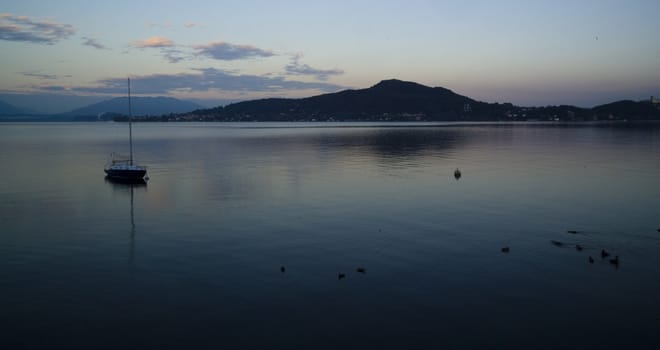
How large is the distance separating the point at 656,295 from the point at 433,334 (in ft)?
34.9

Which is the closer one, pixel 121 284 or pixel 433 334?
pixel 433 334

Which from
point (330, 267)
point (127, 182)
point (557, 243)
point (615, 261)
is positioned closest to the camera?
point (330, 267)

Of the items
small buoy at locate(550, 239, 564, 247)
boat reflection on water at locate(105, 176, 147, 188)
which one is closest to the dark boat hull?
boat reflection on water at locate(105, 176, 147, 188)

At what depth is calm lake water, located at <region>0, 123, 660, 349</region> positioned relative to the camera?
57.1 feet

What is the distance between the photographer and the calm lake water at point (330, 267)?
1739cm

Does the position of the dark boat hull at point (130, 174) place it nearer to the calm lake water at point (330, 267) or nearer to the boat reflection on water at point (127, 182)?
the boat reflection on water at point (127, 182)

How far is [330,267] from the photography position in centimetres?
2397

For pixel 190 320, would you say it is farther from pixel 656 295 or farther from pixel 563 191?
pixel 563 191

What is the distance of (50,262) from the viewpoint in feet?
82.7

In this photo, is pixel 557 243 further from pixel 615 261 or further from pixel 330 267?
pixel 330 267

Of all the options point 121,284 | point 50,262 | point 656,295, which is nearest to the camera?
point 656,295

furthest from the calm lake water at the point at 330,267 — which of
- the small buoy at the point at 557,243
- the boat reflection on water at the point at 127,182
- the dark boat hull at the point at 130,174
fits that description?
the dark boat hull at the point at 130,174

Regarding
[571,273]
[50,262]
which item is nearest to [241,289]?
[50,262]

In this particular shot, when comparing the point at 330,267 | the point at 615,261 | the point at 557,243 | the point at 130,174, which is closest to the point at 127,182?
the point at 130,174
